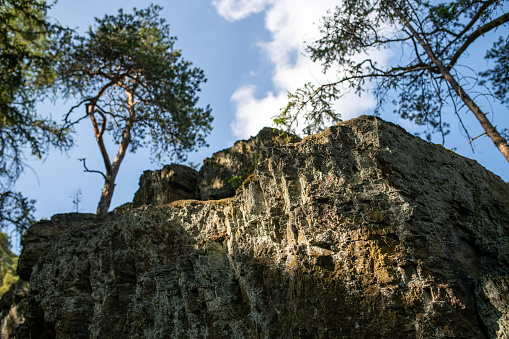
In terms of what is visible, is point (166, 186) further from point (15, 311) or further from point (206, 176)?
point (15, 311)

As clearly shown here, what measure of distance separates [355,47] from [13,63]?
10.3 meters

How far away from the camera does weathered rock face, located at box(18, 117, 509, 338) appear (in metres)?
5.16

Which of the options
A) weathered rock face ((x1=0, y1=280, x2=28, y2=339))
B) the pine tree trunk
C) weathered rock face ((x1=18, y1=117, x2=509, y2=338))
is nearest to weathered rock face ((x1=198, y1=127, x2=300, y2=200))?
weathered rock face ((x1=18, y1=117, x2=509, y2=338))

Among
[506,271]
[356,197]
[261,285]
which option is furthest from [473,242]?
[261,285]

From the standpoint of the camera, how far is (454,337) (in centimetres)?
464

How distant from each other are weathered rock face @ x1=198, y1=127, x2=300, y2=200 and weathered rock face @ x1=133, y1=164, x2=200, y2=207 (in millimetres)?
679

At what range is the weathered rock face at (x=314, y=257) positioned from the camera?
516cm

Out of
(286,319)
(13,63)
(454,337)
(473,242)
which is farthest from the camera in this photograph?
(13,63)

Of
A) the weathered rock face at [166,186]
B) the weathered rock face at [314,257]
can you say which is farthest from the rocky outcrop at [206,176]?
the weathered rock face at [314,257]

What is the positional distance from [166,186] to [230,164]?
7.34ft

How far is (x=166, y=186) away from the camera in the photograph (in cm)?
1217

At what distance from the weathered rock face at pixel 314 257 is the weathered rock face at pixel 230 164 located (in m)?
2.46

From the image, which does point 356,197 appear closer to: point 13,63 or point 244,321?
point 244,321

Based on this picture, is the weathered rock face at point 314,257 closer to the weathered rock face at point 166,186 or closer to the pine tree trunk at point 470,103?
the pine tree trunk at point 470,103
